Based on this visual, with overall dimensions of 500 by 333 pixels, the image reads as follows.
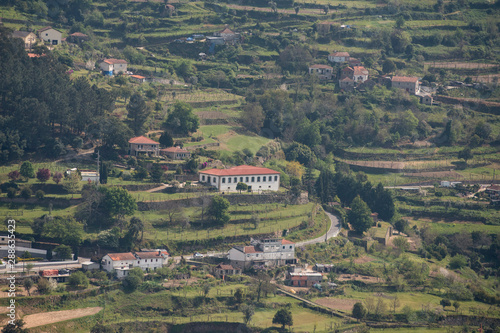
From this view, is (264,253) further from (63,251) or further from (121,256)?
(63,251)

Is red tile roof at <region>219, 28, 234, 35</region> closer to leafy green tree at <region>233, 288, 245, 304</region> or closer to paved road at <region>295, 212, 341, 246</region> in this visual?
paved road at <region>295, 212, 341, 246</region>

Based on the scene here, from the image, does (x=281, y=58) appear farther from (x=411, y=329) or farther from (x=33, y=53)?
(x=411, y=329)

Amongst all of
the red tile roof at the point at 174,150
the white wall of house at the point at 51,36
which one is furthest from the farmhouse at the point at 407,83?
the white wall of house at the point at 51,36

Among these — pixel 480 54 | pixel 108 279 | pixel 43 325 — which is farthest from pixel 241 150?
pixel 480 54

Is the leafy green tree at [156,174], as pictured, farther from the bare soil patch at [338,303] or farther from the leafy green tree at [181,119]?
the bare soil patch at [338,303]

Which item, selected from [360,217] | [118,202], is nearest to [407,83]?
[360,217]

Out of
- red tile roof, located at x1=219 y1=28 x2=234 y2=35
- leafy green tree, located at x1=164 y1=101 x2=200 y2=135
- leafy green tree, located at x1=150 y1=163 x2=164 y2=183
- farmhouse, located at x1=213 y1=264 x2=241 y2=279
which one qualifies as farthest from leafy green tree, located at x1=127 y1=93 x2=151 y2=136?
red tile roof, located at x1=219 y1=28 x2=234 y2=35
